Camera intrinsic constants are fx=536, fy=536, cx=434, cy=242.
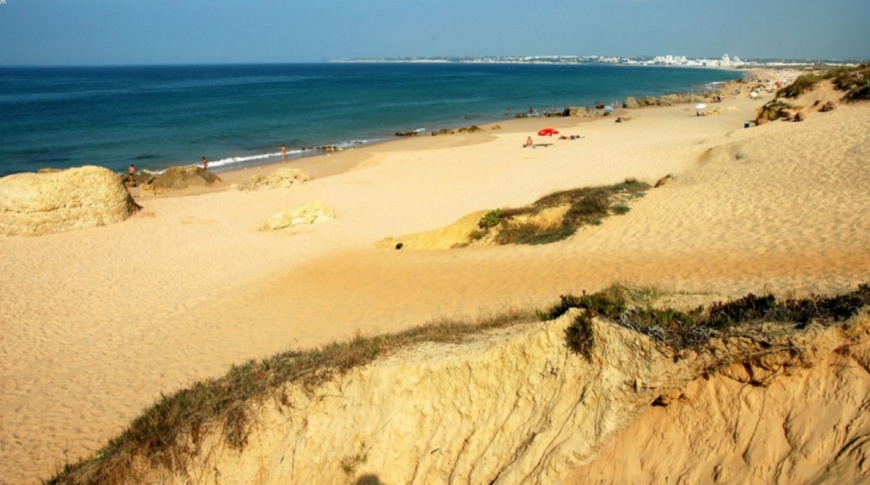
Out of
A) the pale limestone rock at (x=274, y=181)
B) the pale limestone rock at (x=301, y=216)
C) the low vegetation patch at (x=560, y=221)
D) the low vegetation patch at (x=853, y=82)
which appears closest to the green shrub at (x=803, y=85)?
the low vegetation patch at (x=853, y=82)

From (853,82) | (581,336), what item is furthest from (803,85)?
(581,336)

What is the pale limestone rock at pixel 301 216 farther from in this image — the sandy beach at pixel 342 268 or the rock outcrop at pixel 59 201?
the rock outcrop at pixel 59 201

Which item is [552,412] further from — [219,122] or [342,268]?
[219,122]

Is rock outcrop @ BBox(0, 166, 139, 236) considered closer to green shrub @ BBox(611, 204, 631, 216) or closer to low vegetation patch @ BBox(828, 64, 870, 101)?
green shrub @ BBox(611, 204, 631, 216)

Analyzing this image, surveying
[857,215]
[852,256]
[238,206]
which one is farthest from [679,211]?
[238,206]

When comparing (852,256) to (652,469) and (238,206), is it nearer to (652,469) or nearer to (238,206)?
(652,469)
